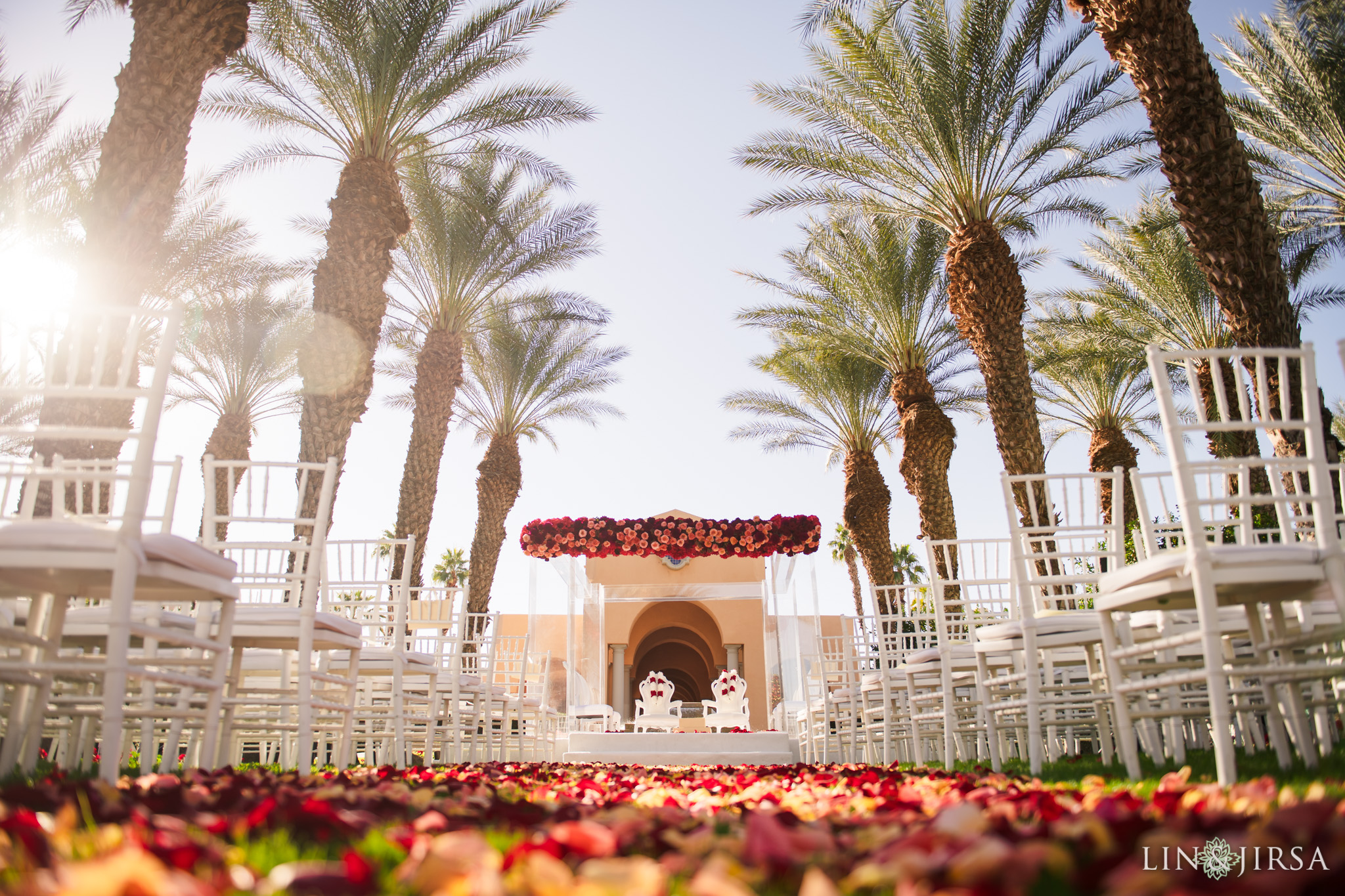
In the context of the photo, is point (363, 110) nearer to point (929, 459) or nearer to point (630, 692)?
point (929, 459)

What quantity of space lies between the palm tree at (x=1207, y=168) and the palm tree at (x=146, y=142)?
704cm

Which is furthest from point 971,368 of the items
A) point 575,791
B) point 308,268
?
point 575,791

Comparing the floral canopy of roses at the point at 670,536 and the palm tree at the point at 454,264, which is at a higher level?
the palm tree at the point at 454,264

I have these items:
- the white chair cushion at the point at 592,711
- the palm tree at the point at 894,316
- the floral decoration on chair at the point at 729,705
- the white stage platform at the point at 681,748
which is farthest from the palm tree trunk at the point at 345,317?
the palm tree at the point at 894,316

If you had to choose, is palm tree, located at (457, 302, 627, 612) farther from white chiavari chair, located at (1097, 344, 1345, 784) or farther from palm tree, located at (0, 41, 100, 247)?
white chiavari chair, located at (1097, 344, 1345, 784)

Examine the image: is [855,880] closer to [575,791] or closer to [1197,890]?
[1197,890]

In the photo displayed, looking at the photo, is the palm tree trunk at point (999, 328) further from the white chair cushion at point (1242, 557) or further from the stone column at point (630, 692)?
the stone column at point (630, 692)

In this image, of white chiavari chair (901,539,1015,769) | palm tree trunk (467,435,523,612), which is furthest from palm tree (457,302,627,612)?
white chiavari chair (901,539,1015,769)

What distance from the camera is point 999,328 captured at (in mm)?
9836

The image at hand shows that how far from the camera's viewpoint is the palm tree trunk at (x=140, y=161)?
6016mm

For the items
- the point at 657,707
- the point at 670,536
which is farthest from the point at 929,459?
the point at 657,707

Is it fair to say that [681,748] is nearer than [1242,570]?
No

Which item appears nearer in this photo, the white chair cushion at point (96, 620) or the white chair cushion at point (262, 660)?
the white chair cushion at point (96, 620)

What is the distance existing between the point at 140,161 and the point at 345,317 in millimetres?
2789
